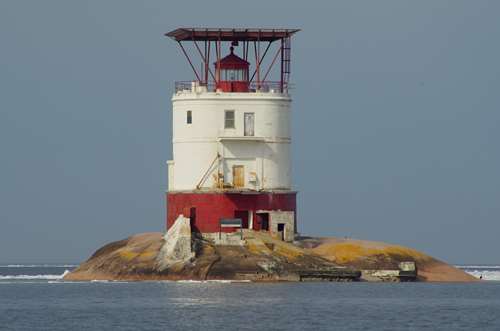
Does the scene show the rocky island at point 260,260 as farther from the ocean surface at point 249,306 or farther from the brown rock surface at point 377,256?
the ocean surface at point 249,306

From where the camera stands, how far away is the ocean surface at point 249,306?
6769 centimetres

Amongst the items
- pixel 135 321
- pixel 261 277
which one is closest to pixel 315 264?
A: pixel 261 277

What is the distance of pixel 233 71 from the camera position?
305ft

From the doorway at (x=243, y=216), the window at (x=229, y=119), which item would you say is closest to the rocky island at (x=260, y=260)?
the doorway at (x=243, y=216)

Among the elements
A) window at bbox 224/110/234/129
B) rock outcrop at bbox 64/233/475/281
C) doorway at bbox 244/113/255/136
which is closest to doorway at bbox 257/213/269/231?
rock outcrop at bbox 64/233/475/281

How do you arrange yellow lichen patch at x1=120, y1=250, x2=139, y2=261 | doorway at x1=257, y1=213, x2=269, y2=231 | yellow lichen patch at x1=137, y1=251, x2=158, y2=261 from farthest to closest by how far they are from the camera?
doorway at x1=257, y1=213, x2=269, y2=231 < yellow lichen patch at x1=120, y1=250, x2=139, y2=261 < yellow lichen patch at x1=137, y1=251, x2=158, y2=261

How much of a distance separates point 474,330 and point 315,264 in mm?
21809

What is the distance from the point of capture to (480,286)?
91.1 meters

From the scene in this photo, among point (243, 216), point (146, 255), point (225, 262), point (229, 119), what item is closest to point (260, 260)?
point (225, 262)

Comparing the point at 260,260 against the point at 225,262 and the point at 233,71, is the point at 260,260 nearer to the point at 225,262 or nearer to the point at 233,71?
the point at 225,262

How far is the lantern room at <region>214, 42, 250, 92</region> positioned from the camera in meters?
92.5

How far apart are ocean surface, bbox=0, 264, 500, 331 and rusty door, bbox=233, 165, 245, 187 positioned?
6.84 meters

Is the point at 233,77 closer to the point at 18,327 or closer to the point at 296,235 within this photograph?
the point at 296,235

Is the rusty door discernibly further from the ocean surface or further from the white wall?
the ocean surface
